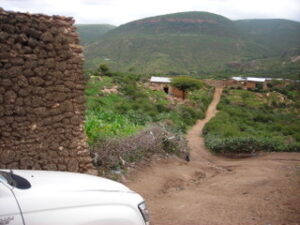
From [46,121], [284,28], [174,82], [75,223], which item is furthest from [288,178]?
[284,28]

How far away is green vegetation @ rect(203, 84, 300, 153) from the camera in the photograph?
1672cm

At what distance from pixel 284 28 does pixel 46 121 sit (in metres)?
142

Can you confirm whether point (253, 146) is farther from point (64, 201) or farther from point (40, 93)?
point (64, 201)

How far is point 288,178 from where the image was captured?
9.55 meters

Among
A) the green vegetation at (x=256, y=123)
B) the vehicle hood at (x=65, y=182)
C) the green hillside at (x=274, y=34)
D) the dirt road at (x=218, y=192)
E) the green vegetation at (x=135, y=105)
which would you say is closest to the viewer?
the vehicle hood at (x=65, y=182)

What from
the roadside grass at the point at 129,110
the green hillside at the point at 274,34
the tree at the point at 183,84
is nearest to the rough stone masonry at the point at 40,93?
the roadside grass at the point at 129,110

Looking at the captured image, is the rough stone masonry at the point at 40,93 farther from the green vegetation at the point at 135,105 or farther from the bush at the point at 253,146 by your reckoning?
the bush at the point at 253,146

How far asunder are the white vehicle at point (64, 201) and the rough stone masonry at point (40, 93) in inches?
128

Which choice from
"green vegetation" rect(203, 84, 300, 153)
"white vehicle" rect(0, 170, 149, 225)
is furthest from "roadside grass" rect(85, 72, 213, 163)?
"white vehicle" rect(0, 170, 149, 225)

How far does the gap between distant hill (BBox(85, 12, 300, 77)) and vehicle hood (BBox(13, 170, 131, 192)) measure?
6101 centimetres

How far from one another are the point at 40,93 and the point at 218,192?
4.27 m

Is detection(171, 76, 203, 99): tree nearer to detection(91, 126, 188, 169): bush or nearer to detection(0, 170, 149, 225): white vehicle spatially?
detection(91, 126, 188, 169): bush

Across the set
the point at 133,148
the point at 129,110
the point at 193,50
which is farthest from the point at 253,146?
the point at 193,50

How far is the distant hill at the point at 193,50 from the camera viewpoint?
80.2 metres
